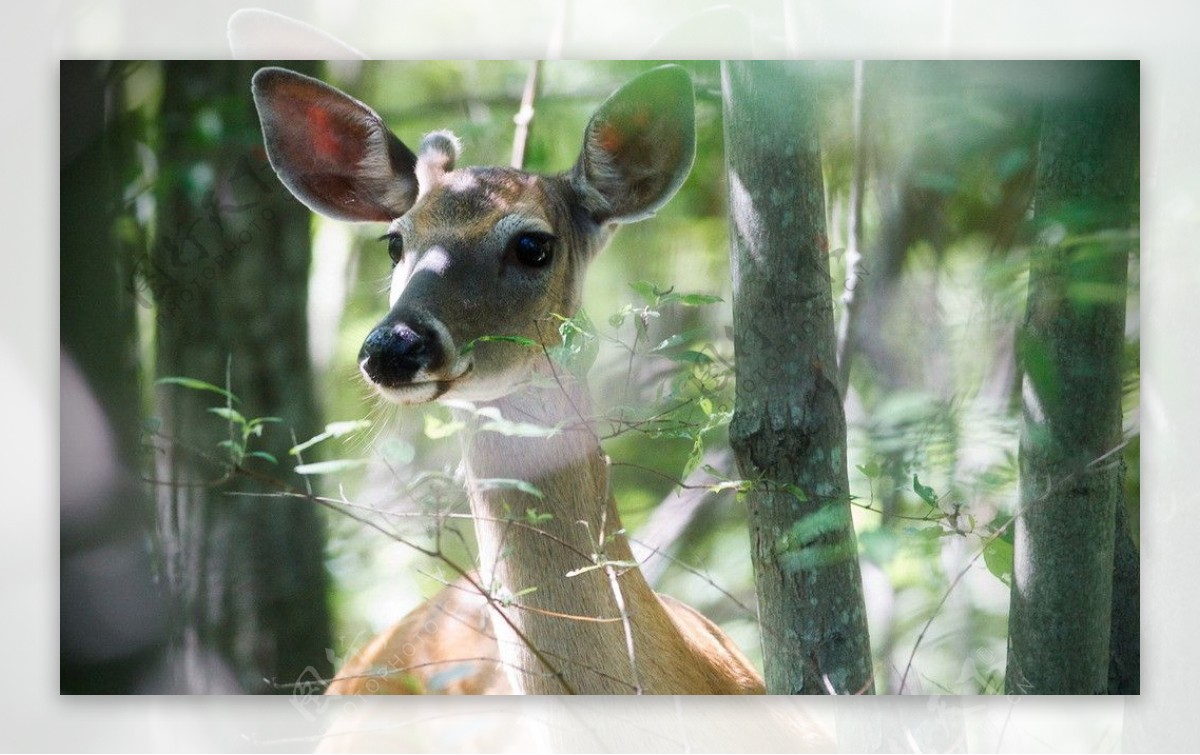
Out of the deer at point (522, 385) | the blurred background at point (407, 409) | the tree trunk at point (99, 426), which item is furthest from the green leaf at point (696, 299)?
the tree trunk at point (99, 426)

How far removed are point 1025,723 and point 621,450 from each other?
36.7 inches

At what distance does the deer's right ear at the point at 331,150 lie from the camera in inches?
95.0

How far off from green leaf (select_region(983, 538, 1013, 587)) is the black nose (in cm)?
108

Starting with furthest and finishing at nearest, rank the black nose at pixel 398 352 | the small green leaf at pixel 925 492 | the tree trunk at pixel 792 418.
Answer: the small green leaf at pixel 925 492 → the tree trunk at pixel 792 418 → the black nose at pixel 398 352

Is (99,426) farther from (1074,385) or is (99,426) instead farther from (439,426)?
(1074,385)

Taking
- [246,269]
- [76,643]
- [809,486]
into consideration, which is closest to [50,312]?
[246,269]

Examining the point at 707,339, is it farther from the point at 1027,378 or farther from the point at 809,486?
the point at 1027,378

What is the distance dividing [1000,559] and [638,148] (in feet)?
3.32

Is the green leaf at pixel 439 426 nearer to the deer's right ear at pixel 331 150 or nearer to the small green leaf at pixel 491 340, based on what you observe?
the small green leaf at pixel 491 340

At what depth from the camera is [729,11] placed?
2.48m

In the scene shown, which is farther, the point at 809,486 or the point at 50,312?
the point at 50,312

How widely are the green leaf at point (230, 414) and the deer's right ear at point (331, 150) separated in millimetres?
408

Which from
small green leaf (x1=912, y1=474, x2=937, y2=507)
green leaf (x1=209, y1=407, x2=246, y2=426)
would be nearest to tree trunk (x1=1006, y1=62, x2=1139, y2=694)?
small green leaf (x1=912, y1=474, x2=937, y2=507)

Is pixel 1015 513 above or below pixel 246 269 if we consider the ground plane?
below
